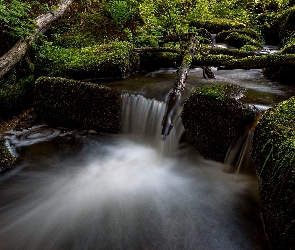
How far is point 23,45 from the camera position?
5.48m

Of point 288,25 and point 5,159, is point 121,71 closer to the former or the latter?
point 5,159

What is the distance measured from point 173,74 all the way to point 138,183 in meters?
3.36

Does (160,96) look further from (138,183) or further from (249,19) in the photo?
(249,19)

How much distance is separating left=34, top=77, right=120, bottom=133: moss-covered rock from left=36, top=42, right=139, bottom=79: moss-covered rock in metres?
0.77

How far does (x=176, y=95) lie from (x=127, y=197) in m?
1.70

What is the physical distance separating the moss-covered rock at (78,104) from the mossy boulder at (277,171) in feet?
8.95

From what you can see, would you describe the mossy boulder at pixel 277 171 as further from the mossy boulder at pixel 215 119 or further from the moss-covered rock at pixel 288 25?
the moss-covered rock at pixel 288 25

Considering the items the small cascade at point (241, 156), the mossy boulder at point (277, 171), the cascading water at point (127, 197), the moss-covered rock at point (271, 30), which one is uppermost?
the moss-covered rock at point (271, 30)

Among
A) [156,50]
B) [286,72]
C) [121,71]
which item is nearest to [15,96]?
[121,71]

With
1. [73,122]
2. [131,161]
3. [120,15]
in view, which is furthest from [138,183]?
[120,15]

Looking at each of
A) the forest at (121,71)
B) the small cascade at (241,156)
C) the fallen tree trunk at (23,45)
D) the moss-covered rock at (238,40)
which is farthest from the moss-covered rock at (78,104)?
the moss-covered rock at (238,40)

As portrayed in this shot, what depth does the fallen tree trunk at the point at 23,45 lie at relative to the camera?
16.6 feet

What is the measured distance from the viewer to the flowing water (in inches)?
106

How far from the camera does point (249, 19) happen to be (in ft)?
42.0
